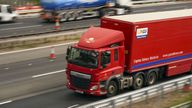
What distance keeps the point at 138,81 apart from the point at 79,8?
86.1 ft

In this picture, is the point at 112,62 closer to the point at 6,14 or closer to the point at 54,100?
the point at 54,100

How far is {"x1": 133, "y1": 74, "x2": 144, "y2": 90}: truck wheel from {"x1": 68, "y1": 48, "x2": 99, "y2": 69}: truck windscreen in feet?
9.28

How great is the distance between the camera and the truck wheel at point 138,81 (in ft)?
67.1

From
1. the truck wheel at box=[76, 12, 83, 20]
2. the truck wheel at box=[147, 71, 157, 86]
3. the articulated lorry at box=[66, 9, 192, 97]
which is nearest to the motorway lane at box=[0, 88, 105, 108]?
the articulated lorry at box=[66, 9, 192, 97]

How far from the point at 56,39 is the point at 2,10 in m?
11.5

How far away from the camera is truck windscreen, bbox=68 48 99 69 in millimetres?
18438

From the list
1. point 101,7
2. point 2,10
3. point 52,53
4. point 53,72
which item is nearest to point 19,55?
point 52,53

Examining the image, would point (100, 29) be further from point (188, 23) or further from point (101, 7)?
point (101, 7)

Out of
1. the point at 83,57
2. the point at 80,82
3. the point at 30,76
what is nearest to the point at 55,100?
the point at 80,82

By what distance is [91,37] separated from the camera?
750 inches

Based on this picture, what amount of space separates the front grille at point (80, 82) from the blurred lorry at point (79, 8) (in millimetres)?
24943

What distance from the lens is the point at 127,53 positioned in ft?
64.8

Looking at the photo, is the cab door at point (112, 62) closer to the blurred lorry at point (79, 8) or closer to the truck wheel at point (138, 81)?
the truck wheel at point (138, 81)

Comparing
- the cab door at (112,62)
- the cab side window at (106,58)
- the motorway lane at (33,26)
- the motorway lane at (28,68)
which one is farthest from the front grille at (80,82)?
the motorway lane at (33,26)
